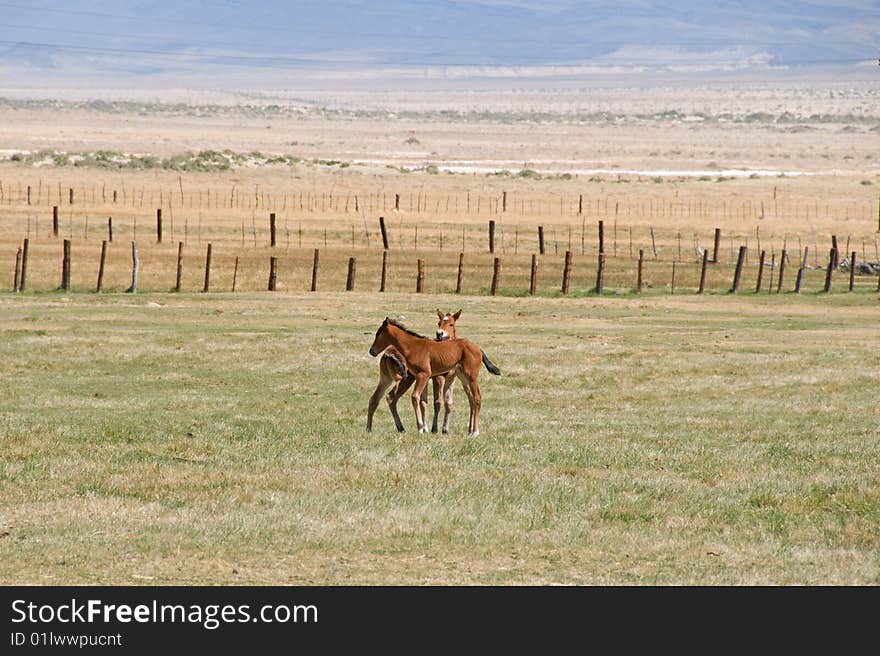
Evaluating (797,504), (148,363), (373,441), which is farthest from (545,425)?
(148,363)

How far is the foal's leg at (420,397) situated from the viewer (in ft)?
64.2

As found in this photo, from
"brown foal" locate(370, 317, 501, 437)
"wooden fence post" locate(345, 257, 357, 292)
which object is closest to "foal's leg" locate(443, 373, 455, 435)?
"brown foal" locate(370, 317, 501, 437)

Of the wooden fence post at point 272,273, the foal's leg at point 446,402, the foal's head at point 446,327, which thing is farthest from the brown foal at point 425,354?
the wooden fence post at point 272,273

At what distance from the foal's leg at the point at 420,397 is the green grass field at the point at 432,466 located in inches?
8.9

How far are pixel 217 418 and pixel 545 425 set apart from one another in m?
5.18

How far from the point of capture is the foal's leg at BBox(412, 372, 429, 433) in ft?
64.2

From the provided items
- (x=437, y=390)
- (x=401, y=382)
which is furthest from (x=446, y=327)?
(x=401, y=382)

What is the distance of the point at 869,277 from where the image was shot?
206 feet

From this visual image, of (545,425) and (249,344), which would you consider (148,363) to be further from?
(545,425)

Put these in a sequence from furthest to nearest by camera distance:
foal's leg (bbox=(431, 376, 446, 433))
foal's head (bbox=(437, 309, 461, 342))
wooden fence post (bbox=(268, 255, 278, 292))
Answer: wooden fence post (bbox=(268, 255, 278, 292)), foal's head (bbox=(437, 309, 461, 342)), foal's leg (bbox=(431, 376, 446, 433))

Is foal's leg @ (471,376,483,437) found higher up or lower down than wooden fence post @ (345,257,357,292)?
higher up

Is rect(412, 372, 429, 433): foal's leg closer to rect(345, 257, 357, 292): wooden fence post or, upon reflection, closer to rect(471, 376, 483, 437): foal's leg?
rect(471, 376, 483, 437): foal's leg

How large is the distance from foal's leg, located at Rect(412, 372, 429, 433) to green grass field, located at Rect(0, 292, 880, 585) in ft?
0.74

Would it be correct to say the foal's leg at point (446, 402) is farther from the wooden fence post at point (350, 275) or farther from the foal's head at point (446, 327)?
the wooden fence post at point (350, 275)
